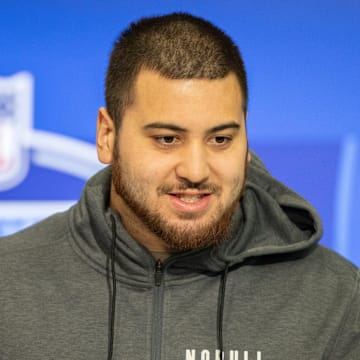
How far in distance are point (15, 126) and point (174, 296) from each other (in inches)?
35.9

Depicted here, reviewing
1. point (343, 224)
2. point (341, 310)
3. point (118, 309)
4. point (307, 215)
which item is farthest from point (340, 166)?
point (118, 309)

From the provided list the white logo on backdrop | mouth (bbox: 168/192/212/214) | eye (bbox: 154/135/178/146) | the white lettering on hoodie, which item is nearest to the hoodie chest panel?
the white lettering on hoodie

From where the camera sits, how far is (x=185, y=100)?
1.33 metres

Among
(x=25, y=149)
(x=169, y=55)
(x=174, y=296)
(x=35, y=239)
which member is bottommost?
(x=174, y=296)

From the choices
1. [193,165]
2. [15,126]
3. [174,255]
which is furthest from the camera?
[15,126]

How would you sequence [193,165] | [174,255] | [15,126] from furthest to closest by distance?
[15,126], [174,255], [193,165]

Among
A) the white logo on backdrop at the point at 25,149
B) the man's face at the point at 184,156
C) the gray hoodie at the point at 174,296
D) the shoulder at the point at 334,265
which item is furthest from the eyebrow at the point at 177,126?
the white logo on backdrop at the point at 25,149

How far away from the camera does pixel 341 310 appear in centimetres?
142

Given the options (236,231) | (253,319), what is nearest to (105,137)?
(236,231)

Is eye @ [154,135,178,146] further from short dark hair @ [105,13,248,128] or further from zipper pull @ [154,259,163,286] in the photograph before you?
zipper pull @ [154,259,163,286]

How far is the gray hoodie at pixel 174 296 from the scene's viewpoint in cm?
137

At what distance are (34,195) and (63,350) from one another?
85 cm

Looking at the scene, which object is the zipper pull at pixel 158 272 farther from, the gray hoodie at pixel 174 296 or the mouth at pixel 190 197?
the mouth at pixel 190 197

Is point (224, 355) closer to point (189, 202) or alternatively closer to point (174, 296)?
point (174, 296)
